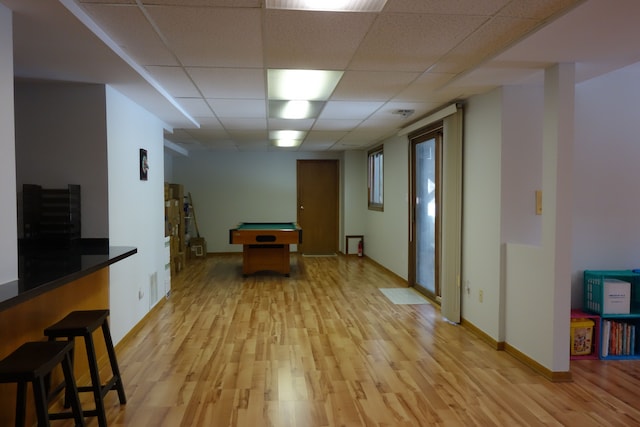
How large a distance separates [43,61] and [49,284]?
5.25 feet

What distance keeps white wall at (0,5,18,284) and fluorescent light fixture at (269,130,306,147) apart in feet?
14.4

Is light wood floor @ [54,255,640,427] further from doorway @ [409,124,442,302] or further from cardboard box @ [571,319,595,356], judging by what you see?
doorway @ [409,124,442,302]

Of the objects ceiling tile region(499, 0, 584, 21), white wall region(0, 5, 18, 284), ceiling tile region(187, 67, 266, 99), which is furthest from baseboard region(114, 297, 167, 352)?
ceiling tile region(499, 0, 584, 21)

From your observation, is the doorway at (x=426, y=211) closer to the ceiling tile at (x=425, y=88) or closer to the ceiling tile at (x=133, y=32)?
the ceiling tile at (x=425, y=88)

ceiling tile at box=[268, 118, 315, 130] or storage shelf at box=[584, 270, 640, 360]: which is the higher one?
ceiling tile at box=[268, 118, 315, 130]

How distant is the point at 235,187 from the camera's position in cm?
938

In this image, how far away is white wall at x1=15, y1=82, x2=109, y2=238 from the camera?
129 inches

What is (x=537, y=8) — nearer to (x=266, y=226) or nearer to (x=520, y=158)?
(x=520, y=158)

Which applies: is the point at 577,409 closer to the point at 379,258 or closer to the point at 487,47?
the point at 487,47

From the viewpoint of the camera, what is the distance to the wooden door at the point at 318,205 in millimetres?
9500

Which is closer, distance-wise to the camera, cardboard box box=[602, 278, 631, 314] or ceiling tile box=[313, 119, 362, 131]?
cardboard box box=[602, 278, 631, 314]

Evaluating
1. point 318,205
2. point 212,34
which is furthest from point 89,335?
point 318,205

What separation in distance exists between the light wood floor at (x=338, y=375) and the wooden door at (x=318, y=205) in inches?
176

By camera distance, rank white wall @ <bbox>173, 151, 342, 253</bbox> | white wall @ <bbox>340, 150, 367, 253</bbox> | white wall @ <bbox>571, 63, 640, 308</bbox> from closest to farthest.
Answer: white wall @ <bbox>571, 63, 640, 308</bbox>
white wall @ <bbox>340, 150, 367, 253</bbox>
white wall @ <bbox>173, 151, 342, 253</bbox>
